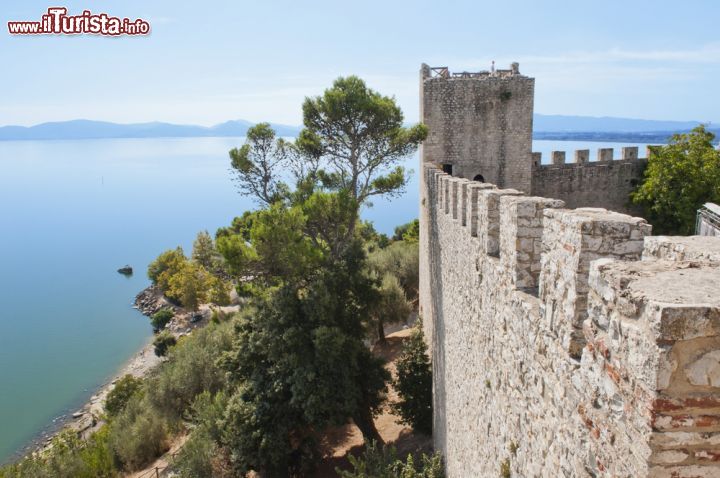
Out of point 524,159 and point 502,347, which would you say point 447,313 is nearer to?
point 502,347

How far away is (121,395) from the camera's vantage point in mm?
19734

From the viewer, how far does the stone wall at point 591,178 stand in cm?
1295

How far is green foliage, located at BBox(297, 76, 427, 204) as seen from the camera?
38.1ft

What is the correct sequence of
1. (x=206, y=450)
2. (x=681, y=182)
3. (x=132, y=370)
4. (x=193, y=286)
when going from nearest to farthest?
(x=206, y=450) → (x=681, y=182) → (x=132, y=370) → (x=193, y=286)

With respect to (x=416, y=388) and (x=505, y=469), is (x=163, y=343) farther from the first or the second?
(x=505, y=469)

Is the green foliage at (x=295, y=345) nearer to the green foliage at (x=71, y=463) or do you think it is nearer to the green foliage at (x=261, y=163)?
the green foliage at (x=261, y=163)

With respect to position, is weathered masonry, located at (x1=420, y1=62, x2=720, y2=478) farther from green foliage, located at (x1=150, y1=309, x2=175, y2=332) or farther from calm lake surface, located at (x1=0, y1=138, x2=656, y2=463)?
green foliage, located at (x1=150, y1=309, x2=175, y2=332)

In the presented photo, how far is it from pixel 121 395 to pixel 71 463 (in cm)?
693

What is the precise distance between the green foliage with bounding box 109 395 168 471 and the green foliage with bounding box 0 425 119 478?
0.37m

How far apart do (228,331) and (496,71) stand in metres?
11.8

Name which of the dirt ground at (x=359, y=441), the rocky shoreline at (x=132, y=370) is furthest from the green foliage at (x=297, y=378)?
the rocky shoreline at (x=132, y=370)

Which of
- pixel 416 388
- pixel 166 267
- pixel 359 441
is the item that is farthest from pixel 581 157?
pixel 166 267

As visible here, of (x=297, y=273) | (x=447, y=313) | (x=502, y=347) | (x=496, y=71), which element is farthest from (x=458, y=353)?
(x=496, y=71)

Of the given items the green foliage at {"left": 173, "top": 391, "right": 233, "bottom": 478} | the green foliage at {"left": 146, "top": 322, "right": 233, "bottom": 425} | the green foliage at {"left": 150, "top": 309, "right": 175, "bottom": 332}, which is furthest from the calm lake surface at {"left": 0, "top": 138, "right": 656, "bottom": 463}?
the green foliage at {"left": 173, "top": 391, "right": 233, "bottom": 478}
